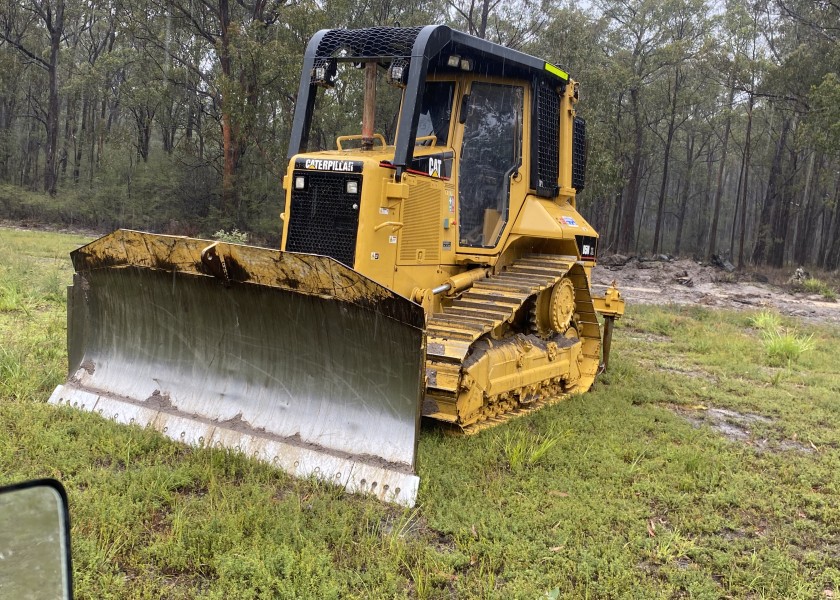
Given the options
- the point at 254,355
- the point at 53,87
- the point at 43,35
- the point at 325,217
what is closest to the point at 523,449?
the point at 254,355

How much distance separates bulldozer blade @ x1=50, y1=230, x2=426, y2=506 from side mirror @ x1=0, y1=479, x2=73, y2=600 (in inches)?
98.9

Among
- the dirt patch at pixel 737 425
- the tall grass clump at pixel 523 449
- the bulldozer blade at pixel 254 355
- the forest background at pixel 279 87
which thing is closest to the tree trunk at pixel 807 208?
the forest background at pixel 279 87

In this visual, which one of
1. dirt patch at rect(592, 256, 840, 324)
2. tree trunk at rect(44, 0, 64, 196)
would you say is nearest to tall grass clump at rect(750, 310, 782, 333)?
dirt patch at rect(592, 256, 840, 324)

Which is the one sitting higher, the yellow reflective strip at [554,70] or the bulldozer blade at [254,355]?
the yellow reflective strip at [554,70]

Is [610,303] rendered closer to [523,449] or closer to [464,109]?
[464,109]

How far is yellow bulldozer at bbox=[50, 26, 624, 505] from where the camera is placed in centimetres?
409

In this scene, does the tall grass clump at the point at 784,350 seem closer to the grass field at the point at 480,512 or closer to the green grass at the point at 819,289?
the grass field at the point at 480,512

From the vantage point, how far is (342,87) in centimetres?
2280

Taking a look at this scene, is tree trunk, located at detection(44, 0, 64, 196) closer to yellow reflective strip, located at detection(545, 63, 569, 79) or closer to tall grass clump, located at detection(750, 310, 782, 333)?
tall grass clump, located at detection(750, 310, 782, 333)

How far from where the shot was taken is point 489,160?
20.6 ft

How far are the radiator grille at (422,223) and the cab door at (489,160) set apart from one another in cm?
42

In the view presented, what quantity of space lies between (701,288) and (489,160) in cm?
1553

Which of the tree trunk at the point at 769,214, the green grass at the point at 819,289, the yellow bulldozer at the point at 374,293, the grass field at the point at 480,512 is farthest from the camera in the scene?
the tree trunk at the point at 769,214

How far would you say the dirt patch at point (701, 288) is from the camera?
646 inches
